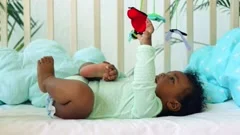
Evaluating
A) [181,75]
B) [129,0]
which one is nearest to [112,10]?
[129,0]

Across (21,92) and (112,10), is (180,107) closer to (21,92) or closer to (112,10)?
(21,92)

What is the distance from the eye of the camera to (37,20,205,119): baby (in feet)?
3.41

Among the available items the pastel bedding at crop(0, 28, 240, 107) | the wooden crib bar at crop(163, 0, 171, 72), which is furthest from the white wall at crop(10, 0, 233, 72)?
the pastel bedding at crop(0, 28, 240, 107)

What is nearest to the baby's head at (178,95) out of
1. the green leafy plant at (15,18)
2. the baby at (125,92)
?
the baby at (125,92)

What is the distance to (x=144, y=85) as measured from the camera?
3.37 feet

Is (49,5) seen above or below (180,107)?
above

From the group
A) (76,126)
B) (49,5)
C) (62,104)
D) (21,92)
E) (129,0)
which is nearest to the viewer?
(76,126)

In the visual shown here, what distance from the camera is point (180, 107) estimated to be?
1.12 meters

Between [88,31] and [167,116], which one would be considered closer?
[167,116]

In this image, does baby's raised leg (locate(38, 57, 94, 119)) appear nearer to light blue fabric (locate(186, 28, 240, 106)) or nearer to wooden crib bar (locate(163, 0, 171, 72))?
light blue fabric (locate(186, 28, 240, 106))

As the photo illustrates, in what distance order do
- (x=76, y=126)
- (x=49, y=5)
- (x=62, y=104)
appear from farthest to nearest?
(x=49, y=5) < (x=62, y=104) < (x=76, y=126)

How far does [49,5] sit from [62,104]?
24.4 inches

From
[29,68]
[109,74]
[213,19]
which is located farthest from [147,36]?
[213,19]

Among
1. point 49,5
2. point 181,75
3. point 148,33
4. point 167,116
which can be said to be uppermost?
point 49,5
